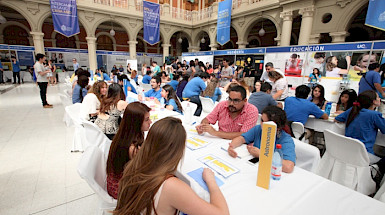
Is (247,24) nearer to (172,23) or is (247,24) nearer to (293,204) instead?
(172,23)

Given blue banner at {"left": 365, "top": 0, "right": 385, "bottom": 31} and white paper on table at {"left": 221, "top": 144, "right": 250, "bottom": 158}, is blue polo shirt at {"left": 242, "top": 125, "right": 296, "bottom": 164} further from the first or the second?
blue banner at {"left": 365, "top": 0, "right": 385, "bottom": 31}

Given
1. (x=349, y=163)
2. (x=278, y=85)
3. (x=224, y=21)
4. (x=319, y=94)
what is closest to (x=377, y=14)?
(x=278, y=85)

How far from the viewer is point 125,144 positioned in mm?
1288

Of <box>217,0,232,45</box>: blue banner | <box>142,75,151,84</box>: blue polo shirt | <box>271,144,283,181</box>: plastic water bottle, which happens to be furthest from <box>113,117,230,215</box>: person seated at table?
<box>217,0,232,45</box>: blue banner

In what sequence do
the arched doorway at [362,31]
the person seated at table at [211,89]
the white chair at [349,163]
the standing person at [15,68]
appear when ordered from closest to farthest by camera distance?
1. the white chair at [349,163]
2. the person seated at table at [211,89]
3. the arched doorway at [362,31]
4. the standing person at [15,68]

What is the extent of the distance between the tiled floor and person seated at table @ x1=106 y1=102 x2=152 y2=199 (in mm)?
863

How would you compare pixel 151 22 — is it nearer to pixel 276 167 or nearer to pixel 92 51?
pixel 92 51

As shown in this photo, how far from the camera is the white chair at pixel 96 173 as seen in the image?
111 centimetres

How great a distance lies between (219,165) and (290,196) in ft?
1.52

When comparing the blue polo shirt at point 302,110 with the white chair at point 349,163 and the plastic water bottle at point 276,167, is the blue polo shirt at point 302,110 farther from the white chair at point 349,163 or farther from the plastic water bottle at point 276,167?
the plastic water bottle at point 276,167

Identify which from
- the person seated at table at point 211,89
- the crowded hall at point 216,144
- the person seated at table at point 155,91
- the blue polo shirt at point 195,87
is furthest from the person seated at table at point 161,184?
the blue polo shirt at point 195,87

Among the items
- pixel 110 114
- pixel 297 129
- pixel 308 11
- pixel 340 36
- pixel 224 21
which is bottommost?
pixel 297 129

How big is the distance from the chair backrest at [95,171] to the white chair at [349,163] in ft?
6.79

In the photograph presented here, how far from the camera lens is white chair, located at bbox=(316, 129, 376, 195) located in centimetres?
174
